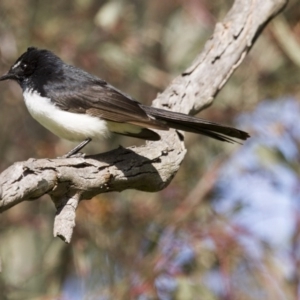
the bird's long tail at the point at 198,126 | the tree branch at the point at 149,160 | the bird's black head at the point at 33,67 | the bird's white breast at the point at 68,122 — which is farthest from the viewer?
the bird's black head at the point at 33,67

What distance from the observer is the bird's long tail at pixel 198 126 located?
180 inches

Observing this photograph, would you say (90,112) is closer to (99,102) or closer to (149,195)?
(99,102)

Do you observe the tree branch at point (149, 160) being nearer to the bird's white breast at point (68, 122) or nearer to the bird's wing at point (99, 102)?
the bird's wing at point (99, 102)

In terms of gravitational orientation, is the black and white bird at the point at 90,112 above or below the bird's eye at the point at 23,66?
above

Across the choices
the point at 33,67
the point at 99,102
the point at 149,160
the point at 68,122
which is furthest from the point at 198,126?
the point at 33,67

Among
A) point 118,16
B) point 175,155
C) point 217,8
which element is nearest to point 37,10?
point 118,16

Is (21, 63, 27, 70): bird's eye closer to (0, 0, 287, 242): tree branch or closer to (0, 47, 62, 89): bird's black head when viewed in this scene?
(0, 47, 62, 89): bird's black head

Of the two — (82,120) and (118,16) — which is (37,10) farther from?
(82,120)

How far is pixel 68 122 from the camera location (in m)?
4.86

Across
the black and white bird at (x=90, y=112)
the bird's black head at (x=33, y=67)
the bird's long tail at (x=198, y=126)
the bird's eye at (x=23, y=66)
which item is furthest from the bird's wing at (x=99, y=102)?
the bird's eye at (x=23, y=66)

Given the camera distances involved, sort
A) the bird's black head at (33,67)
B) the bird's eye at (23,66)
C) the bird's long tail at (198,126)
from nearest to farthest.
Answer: the bird's long tail at (198,126)
the bird's black head at (33,67)
the bird's eye at (23,66)

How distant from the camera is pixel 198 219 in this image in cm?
652

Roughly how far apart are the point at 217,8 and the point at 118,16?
34.2 inches

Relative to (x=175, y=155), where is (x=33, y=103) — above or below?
below
